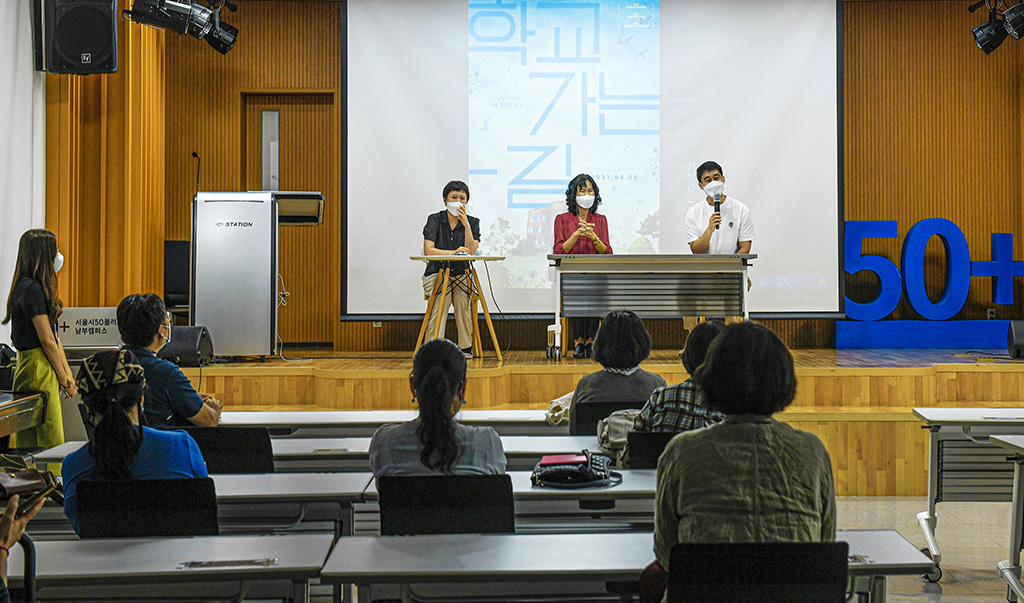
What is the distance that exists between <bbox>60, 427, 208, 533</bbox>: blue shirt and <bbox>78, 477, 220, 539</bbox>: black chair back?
4.7 inches

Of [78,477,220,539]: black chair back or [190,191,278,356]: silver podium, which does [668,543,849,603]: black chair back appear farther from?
[190,191,278,356]: silver podium

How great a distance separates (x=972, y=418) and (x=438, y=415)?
7.65 feet

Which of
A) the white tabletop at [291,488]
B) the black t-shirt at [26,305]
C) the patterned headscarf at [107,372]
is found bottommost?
the white tabletop at [291,488]

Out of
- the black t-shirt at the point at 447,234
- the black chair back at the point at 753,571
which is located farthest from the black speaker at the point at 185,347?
the black chair back at the point at 753,571

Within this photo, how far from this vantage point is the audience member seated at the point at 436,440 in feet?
6.91

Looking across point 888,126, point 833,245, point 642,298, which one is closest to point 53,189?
point 642,298

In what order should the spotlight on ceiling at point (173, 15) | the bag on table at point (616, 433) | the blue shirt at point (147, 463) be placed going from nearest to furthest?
the blue shirt at point (147, 463) → the bag on table at point (616, 433) → the spotlight on ceiling at point (173, 15)

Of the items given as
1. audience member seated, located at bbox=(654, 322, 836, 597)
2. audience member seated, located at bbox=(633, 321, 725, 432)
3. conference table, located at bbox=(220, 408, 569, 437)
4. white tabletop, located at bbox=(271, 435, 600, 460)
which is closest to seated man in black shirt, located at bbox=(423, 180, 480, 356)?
conference table, located at bbox=(220, 408, 569, 437)

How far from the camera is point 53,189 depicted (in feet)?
20.5

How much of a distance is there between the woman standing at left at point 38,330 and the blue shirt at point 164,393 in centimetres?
145

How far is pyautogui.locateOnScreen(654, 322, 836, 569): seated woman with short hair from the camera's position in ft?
5.02

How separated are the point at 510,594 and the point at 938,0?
7866mm

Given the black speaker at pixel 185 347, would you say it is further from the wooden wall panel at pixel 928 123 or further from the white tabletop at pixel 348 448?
the wooden wall panel at pixel 928 123

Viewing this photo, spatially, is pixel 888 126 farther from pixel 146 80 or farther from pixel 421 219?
pixel 146 80
